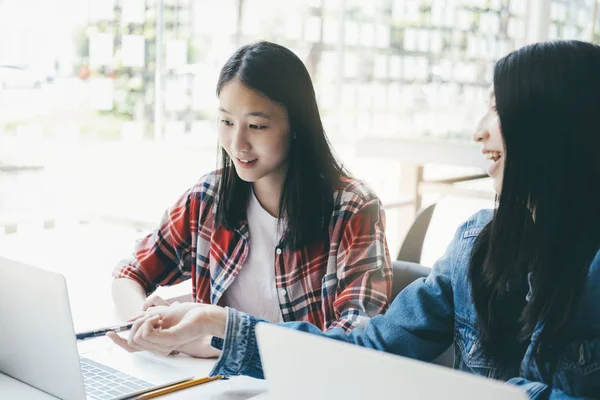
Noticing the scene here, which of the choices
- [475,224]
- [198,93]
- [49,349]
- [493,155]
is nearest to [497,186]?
[493,155]

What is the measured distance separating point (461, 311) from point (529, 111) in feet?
1.21

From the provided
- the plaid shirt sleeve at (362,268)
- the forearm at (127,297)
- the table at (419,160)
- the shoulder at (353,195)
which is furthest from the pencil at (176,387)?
the table at (419,160)

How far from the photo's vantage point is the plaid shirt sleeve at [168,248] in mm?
1791

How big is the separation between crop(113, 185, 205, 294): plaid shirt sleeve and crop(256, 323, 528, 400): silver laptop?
3.40 ft

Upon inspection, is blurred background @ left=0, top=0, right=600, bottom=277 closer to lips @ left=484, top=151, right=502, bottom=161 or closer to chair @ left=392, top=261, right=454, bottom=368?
chair @ left=392, top=261, right=454, bottom=368

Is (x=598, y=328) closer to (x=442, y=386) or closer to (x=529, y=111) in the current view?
(x=529, y=111)

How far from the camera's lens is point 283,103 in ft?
5.25

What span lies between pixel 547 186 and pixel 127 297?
1015 mm

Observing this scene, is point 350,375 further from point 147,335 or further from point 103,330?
point 103,330

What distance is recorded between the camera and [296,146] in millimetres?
1656

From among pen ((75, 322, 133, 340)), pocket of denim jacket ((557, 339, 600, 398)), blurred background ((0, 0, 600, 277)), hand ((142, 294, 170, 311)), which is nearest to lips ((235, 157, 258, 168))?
hand ((142, 294, 170, 311))

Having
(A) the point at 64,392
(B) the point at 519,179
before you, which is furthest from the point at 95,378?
(B) the point at 519,179

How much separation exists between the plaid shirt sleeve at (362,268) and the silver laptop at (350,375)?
0.64 metres

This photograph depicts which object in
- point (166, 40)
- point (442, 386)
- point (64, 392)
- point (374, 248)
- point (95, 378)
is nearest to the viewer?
point (442, 386)
